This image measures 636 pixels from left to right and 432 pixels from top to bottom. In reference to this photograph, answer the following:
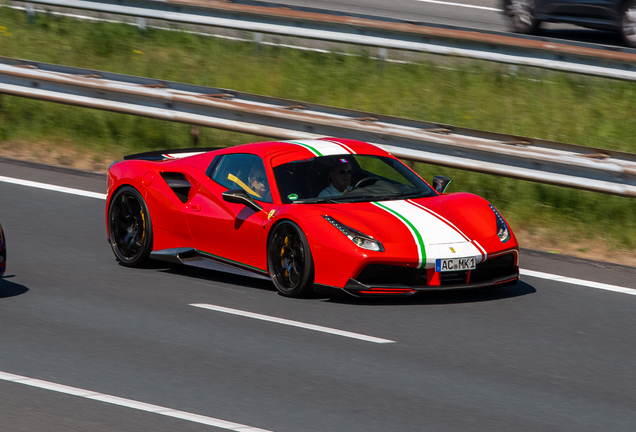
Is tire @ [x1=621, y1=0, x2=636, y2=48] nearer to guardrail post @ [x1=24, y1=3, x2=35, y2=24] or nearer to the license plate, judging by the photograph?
guardrail post @ [x1=24, y1=3, x2=35, y2=24]

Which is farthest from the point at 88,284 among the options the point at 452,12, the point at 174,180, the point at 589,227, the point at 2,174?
the point at 452,12

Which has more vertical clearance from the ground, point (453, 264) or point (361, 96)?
point (361, 96)

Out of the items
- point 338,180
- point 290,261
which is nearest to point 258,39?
point 338,180

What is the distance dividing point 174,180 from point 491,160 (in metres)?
3.61

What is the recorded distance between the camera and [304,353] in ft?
23.3

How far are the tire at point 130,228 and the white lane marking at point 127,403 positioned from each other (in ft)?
10.2

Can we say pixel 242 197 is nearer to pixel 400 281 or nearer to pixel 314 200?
pixel 314 200

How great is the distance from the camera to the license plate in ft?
26.5

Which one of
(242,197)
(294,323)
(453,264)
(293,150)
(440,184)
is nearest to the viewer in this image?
(294,323)

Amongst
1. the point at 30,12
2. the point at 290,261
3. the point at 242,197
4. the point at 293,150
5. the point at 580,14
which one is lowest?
the point at 290,261

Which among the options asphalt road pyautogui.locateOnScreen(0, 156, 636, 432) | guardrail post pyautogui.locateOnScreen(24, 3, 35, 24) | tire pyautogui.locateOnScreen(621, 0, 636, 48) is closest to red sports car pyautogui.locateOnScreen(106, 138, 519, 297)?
asphalt road pyautogui.locateOnScreen(0, 156, 636, 432)

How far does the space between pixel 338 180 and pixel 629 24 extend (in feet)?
35.0

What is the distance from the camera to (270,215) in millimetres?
8602

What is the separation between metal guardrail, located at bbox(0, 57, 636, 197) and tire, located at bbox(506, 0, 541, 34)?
23.1 feet
